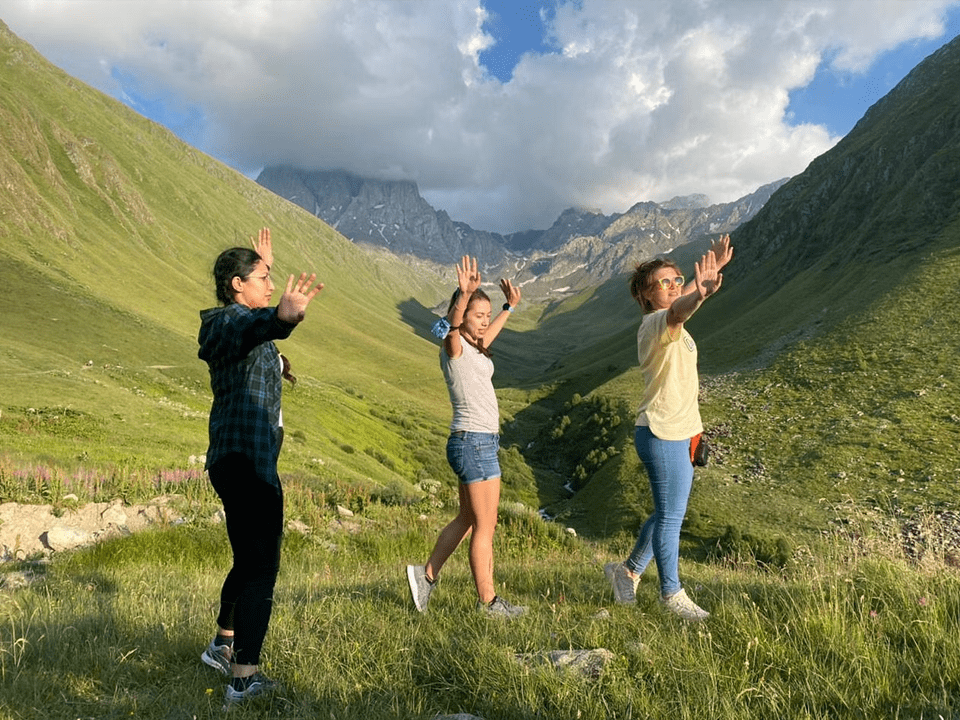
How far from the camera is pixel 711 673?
11.2 feet

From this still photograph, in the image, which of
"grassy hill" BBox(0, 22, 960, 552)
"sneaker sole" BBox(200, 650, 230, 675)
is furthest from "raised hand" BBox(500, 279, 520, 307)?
"grassy hill" BBox(0, 22, 960, 552)

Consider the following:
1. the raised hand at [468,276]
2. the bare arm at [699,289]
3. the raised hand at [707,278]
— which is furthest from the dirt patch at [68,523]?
the raised hand at [707,278]

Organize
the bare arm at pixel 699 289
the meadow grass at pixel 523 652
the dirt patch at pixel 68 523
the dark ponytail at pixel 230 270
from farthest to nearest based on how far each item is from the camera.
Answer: the dirt patch at pixel 68 523 → the bare arm at pixel 699 289 → the dark ponytail at pixel 230 270 → the meadow grass at pixel 523 652

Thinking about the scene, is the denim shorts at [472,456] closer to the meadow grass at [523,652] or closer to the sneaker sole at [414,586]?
the sneaker sole at [414,586]

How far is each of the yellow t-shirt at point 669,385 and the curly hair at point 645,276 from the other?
0.41 metres

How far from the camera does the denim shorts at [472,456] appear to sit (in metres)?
5.47

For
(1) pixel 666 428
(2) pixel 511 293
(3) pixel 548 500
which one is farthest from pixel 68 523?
(3) pixel 548 500

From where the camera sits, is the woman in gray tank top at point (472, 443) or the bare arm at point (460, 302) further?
the woman in gray tank top at point (472, 443)

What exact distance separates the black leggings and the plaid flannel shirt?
8 cm

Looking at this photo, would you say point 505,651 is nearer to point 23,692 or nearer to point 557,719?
point 557,719

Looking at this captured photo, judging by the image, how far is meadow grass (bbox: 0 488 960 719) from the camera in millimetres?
3359

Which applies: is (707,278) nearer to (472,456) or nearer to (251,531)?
(472,456)

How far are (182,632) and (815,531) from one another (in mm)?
23573

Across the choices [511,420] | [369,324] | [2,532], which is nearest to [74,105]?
[369,324]
